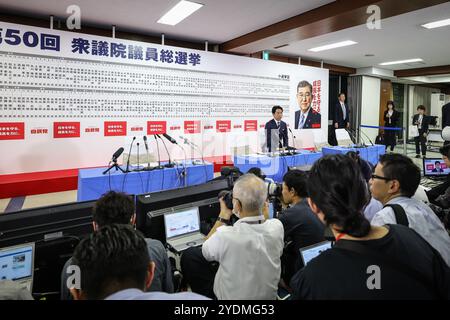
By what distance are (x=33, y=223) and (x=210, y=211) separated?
103 cm

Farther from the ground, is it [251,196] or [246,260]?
[251,196]

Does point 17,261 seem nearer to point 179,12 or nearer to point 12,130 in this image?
→ point 12,130

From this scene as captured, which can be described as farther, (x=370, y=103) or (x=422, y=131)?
(x=370, y=103)

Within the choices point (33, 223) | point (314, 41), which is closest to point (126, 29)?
point (314, 41)

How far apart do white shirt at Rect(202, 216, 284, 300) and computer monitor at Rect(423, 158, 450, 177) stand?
10.9ft

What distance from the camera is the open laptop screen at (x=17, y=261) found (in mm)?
1227

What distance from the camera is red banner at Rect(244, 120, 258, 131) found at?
22.4 ft

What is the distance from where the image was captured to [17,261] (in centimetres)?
124

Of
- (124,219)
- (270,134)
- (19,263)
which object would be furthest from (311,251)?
(270,134)

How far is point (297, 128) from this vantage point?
305 inches

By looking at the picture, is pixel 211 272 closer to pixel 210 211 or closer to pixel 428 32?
pixel 210 211

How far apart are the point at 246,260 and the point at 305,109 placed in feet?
23.2

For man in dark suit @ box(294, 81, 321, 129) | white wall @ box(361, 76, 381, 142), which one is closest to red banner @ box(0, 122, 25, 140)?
man in dark suit @ box(294, 81, 321, 129)

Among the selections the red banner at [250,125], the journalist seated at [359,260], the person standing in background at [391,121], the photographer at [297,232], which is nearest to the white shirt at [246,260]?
the photographer at [297,232]
